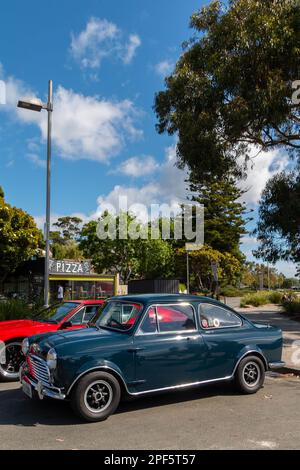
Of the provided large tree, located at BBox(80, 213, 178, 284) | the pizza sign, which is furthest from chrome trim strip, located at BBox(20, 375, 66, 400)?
large tree, located at BBox(80, 213, 178, 284)

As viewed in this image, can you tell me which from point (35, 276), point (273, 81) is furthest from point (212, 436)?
point (35, 276)

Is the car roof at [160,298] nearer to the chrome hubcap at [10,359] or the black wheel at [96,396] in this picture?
the black wheel at [96,396]

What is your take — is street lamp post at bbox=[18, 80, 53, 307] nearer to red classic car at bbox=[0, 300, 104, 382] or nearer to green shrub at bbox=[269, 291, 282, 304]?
red classic car at bbox=[0, 300, 104, 382]

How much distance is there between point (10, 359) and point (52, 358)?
9.28 feet

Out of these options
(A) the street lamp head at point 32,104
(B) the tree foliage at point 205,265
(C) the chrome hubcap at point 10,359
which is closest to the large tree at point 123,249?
(B) the tree foliage at point 205,265

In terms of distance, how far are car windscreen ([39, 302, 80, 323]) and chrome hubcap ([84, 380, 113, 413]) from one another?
300cm

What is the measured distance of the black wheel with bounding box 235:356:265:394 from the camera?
6.45m

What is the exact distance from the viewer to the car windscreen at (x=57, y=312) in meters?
8.33

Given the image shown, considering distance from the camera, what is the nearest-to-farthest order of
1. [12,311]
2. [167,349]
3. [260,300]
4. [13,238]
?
[167,349] < [12,311] < [13,238] < [260,300]

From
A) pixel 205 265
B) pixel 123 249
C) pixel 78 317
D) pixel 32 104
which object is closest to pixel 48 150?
pixel 32 104

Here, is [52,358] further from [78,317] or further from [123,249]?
[123,249]

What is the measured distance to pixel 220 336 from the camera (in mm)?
6348

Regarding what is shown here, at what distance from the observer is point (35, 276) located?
997 inches

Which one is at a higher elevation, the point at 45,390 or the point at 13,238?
the point at 13,238
